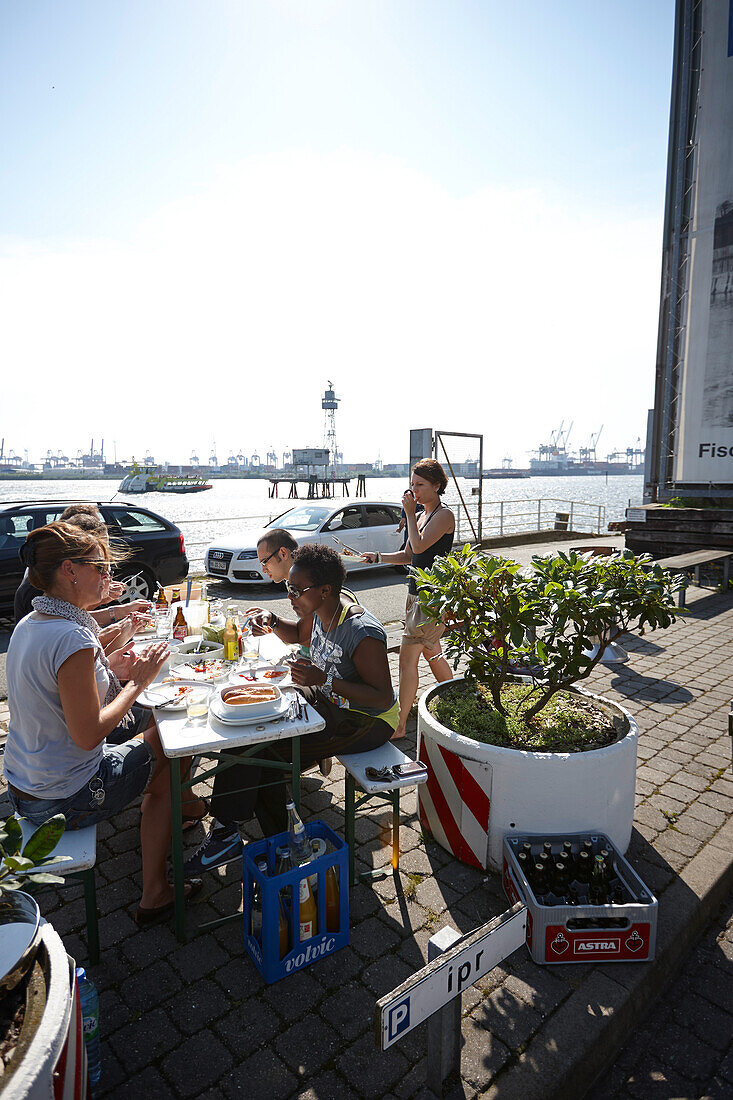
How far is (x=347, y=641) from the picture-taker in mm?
3166

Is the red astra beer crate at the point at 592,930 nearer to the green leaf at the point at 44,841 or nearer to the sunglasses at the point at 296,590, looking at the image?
the sunglasses at the point at 296,590

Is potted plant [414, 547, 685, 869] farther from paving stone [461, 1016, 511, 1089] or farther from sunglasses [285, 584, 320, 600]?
paving stone [461, 1016, 511, 1089]

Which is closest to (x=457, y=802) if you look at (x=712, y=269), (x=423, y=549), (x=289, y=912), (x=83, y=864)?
(x=289, y=912)

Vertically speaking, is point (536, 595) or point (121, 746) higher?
point (536, 595)

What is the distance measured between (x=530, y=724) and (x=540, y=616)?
717 millimetres

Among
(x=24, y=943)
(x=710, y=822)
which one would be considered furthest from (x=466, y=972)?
(x=710, y=822)

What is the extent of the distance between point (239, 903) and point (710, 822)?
276 cm

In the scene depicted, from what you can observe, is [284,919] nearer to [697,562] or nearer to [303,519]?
[303,519]

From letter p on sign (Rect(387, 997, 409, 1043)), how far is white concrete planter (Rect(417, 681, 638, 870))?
146cm

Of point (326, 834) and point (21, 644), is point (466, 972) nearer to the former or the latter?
point (326, 834)

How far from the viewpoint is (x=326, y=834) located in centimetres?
277

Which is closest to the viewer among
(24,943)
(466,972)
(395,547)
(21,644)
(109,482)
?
(24,943)

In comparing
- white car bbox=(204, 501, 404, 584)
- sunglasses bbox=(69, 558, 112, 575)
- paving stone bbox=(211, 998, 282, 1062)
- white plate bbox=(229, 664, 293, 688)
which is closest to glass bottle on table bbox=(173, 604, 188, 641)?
white plate bbox=(229, 664, 293, 688)

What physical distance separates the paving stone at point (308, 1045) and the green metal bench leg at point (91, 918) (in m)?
0.91
